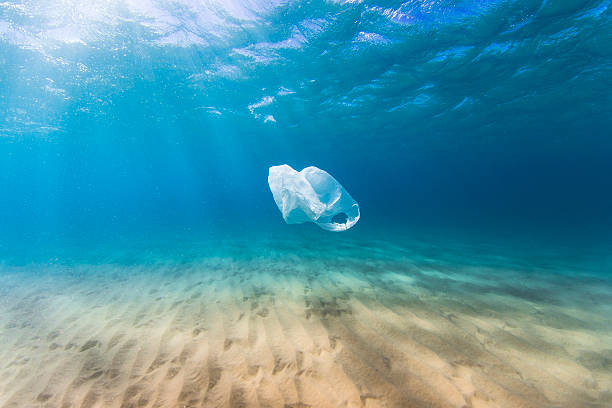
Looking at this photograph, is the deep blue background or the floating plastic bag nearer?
the floating plastic bag

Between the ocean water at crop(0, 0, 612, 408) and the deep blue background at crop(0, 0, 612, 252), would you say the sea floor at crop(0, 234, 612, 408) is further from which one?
the deep blue background at crop(0, 0, 612, 252)

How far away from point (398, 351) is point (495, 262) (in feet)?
21.6

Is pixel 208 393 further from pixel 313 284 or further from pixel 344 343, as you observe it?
pixel 313 284

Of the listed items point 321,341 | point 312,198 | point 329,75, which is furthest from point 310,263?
point 329,75

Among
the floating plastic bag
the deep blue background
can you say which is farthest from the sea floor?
the deep blue background

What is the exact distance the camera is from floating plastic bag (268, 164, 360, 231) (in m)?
5.29

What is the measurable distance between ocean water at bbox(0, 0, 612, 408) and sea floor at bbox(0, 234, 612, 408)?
0.03 metres

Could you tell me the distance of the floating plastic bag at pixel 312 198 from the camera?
17.4 ft

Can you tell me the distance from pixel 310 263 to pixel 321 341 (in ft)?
14.6

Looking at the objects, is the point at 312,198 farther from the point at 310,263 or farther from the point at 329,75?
the point at 329,75

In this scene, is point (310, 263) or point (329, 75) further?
point (329, 75)

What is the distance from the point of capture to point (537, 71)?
11.4 metres

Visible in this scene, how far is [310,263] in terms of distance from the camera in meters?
7.52

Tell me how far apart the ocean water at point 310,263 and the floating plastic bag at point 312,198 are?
1451mm
